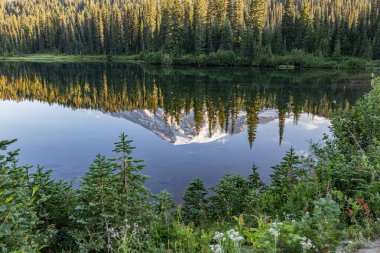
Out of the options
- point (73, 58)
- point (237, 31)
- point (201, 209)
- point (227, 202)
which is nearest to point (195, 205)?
point (201, 209)

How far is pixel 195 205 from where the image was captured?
13.0 metres

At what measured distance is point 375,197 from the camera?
24.7ft

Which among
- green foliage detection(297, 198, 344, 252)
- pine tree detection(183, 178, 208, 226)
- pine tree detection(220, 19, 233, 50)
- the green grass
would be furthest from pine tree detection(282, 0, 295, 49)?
green foliage detection(297, 198, 344, 252)

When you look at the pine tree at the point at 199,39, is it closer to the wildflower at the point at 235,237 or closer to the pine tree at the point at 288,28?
the pine tree at the point at 288,28

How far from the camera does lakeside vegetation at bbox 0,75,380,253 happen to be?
17.5 ft

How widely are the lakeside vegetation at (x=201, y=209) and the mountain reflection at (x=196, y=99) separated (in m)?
13.2

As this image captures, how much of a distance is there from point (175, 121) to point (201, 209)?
23.6 metres


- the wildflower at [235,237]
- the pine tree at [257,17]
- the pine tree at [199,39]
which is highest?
the pine tree at [257,17]

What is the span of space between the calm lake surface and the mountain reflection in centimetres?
13

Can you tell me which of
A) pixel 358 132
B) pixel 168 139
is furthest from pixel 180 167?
pixel 358 132

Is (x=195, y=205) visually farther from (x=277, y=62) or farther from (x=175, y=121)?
(x=277, y=62)

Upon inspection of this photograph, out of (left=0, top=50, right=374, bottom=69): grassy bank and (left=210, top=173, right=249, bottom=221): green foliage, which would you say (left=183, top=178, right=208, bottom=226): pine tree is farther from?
(left=0, top=50, right=374, bottom=69): grassy bank

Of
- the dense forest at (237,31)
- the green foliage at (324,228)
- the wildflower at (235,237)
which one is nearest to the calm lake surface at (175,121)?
the green foliage at (324,228)

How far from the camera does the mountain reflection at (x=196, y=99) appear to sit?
33000 millimetres
